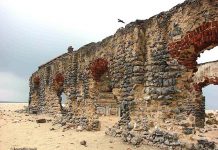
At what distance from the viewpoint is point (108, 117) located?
16484 millimetres

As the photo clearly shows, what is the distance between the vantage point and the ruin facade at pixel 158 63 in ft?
22.9

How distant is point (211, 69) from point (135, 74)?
815cm

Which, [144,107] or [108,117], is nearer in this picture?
[144,107]

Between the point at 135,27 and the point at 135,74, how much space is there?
1.35 metres

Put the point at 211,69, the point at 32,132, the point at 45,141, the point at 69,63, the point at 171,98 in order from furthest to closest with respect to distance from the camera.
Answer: the point at 211,69
the point at 69,63
the point at 32,132
the point at 45,141
the point at 171,98

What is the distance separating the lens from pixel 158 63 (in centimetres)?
790

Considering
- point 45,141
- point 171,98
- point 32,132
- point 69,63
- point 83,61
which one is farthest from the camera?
point 69,63

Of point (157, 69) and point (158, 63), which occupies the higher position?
point (158, 63)

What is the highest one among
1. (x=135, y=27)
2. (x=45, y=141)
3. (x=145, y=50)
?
(x=135, y=27)

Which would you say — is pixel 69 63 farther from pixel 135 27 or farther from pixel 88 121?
pixel 135 27

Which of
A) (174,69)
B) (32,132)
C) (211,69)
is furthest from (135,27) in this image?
(211,69)

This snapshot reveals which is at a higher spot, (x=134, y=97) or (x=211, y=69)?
(x=211, y=69)

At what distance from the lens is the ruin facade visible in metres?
6.97

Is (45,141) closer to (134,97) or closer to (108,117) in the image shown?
(134,97)
